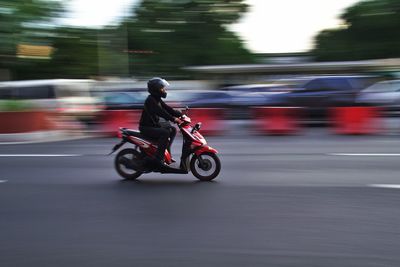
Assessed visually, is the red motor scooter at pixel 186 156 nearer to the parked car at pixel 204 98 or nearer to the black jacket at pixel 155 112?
the black jacket at pixel 155 112

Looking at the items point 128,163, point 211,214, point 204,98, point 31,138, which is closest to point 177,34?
point 204,98

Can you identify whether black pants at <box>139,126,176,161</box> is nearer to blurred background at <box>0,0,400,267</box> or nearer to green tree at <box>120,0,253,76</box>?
blurred background at <box>0,0,400,267</box>

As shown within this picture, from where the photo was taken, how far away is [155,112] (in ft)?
25.0

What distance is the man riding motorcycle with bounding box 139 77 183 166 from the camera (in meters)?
7.59

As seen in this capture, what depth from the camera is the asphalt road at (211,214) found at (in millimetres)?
4609

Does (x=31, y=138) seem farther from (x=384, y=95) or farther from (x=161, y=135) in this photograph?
(x=384, y=95)

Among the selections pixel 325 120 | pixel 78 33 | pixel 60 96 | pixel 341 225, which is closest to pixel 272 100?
pixel 325 120

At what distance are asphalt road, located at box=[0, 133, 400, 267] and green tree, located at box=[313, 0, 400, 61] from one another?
32.6 metres

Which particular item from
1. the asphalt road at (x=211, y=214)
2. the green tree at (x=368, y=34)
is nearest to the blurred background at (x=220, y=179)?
the asphalt road at (x=211, y=214)

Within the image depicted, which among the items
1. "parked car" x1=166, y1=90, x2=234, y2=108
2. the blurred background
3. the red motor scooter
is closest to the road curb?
the blurred background

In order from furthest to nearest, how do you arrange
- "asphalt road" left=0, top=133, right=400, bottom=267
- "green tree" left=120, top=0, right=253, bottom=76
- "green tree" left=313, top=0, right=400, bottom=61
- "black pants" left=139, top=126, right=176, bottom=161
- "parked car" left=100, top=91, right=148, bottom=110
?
"green tree" left=120, top=0, right=253, bottom=76
"green tree" left=313, top=0, right=400, bottom=61
"parked car" left=100, top=91, right=148, bottom=110
"black pants" left=139, top=126, right=176, bottom=161
"asphalt road" left=0, top=133, right=400, bottom=267

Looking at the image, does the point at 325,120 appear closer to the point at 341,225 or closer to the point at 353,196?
the point at 353,196

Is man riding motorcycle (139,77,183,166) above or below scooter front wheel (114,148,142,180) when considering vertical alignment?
above

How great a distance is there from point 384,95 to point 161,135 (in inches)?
510
